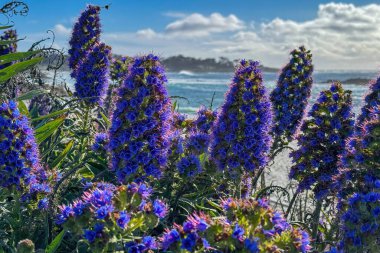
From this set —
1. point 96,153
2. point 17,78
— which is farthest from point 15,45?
point 96,153

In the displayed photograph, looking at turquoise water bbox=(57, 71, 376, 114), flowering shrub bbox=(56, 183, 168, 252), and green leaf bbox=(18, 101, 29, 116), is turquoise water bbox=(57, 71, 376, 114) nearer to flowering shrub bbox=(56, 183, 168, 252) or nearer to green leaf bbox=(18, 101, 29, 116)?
green leaf bbox=(18, 101, 29, 116)

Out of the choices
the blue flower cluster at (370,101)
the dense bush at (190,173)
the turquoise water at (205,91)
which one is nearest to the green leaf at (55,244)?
the dense bush at (190,173)

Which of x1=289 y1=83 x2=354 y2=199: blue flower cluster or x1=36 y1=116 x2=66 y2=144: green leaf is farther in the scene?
x1=36 y1=116 x2=66 y2=144: green leaf

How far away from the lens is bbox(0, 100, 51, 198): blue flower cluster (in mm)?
3283

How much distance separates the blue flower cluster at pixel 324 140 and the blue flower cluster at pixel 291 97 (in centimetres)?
Answer: 88

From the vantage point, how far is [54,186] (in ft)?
12.8

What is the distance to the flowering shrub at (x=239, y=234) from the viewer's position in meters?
2.15

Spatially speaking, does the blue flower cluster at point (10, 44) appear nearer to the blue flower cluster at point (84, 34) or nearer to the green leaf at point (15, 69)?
the blue flower cluster at point (84, 34)

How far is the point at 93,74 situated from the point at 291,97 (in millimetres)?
2194

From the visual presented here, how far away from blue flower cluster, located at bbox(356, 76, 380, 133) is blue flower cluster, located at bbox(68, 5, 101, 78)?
3451 millimetres

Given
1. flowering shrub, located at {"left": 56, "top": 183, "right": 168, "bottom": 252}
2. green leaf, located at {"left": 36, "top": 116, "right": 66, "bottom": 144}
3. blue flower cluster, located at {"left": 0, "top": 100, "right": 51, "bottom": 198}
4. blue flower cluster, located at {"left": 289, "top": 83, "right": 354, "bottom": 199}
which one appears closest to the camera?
flowering shrub, located at {"left": 56, "top": 183, "right": 168, "bottom": 252}

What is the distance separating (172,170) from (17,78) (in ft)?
8.27

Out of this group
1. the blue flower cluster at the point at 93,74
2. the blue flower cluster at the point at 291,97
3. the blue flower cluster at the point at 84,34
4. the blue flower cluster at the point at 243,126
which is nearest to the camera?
the blue flower cluster at the point at 243,126

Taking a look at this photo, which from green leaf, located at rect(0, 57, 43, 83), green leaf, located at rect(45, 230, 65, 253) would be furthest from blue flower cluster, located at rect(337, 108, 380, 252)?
green leaf, located at rect(0, 57, 43, 83)
